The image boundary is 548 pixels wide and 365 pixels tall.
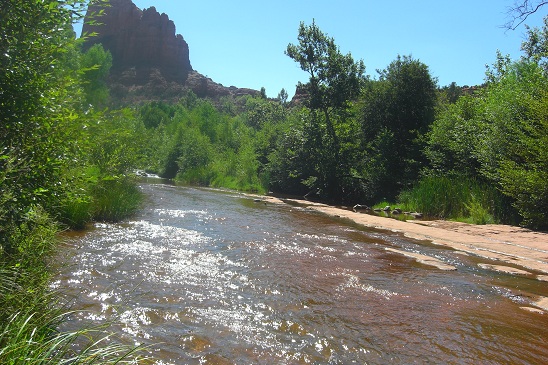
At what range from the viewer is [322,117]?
33.8m

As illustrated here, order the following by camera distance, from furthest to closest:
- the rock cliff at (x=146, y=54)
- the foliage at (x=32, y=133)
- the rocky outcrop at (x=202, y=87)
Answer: the rocky outcrop at (x=202, y=87) < the rock cliff at (x=146, y=54) < the foliage at (x=32, y=133)

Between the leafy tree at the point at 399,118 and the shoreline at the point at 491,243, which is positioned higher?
the leafy tree at the point at 399,118

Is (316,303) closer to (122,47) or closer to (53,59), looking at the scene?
(53,59)

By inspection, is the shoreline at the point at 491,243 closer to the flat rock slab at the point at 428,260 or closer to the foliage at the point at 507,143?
the flat rock slab at the point at 428,260

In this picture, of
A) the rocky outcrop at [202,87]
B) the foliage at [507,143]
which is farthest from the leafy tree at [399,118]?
the rocky outcrop at [202,87]

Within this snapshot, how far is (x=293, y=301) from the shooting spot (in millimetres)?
7426

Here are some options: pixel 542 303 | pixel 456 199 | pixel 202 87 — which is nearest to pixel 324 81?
pixel 456 199

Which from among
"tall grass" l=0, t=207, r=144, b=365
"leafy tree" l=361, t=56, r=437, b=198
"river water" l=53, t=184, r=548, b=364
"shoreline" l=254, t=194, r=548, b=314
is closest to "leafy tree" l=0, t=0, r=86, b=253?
"tall grass" l=0, t=207, r=144, b=365

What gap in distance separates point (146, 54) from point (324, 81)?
149514 mm

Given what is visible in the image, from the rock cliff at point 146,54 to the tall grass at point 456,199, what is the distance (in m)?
137

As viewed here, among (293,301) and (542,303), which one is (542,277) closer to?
(542,303)

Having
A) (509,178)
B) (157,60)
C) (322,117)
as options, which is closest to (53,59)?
(509,178)

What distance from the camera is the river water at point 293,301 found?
5551 millimetres

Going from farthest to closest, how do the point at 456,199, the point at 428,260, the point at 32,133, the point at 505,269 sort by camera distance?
1. the point at 456,199
2. the point at 428,260
3. the point at 505,269
4. the point at 32,133
